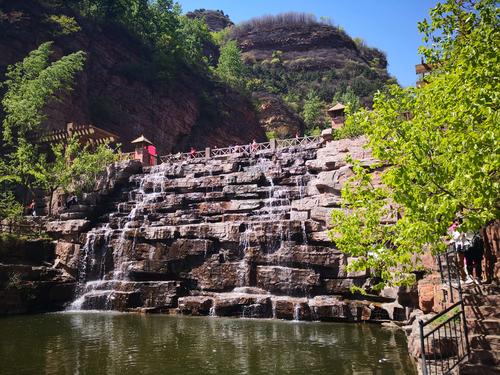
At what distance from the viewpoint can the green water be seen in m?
10.5

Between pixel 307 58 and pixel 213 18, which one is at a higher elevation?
pixel 213 18

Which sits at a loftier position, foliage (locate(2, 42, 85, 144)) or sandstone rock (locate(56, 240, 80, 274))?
foliage (locate(2, 42, 85, 144))

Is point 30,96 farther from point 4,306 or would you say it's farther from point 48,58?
point 4,306

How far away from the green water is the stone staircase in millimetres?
2417

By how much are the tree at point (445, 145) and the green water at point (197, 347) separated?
8.70 ft

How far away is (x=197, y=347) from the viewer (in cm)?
1276

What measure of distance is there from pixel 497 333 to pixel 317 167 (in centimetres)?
2024

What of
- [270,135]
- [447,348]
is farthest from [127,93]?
[447,348]

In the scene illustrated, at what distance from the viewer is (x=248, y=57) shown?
97125 millimetres

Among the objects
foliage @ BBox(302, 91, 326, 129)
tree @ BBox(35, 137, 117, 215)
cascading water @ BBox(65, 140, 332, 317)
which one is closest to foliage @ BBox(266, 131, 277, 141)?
foliage @ BBox(302, 91, 326, 129)

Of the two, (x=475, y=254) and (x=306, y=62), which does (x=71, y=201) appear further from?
(x=306, y=62)

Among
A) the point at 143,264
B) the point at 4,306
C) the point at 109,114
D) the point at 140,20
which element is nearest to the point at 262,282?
the point at 143,264

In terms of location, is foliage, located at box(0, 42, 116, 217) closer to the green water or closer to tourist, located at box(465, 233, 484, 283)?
the green water

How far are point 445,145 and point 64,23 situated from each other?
1971 inches
